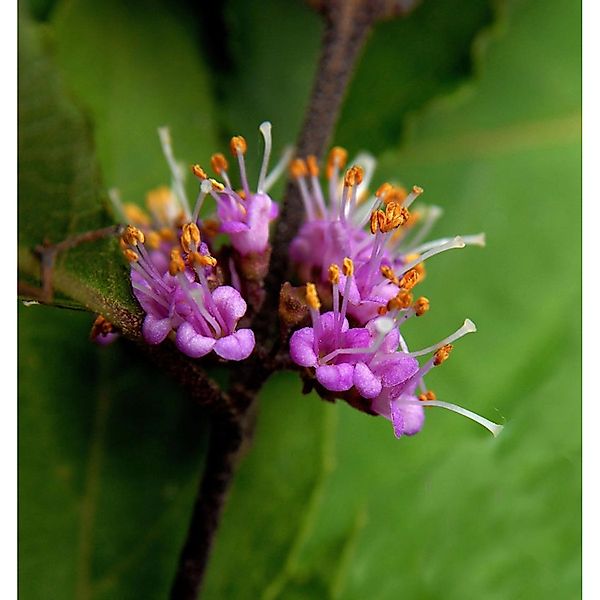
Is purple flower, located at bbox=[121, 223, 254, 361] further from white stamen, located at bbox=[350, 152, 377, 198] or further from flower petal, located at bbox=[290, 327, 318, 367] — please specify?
white stamen, located at bbox=[350, 152, 377, 198]

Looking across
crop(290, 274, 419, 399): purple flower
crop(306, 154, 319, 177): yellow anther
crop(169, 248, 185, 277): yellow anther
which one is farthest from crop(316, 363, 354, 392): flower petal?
crop(306, 154, 319, 177): yellow anther

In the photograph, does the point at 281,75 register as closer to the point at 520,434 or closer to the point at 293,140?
the point at 293,140

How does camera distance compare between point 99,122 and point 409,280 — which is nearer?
point 409,280

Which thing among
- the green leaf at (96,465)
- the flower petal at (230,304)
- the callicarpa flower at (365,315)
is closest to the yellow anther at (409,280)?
the callicarpa flower at (365,315)

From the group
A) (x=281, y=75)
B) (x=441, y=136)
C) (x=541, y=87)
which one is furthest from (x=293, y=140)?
(x=541, y=87)

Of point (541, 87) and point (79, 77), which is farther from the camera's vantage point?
point (541, 87)

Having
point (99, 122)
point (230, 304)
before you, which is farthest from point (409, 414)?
point (99, 122)

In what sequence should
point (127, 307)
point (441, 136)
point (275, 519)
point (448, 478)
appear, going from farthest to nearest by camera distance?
point (441, 136), point (448, 478), point (275, 519), point (127, 307)

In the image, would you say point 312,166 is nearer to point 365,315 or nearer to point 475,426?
point 365,315
